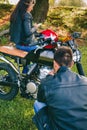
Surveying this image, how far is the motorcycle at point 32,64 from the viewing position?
7.46 metres

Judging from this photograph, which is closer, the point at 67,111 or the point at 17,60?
the point at 67,111

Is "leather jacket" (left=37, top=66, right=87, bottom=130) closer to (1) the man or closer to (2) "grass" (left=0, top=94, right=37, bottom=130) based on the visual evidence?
(1) the man

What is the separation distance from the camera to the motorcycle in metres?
7.46

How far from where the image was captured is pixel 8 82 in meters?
7.72

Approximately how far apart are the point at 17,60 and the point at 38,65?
0.41m

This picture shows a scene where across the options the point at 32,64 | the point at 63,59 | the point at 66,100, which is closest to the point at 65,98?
the point at 66,100

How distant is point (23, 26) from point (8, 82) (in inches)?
41.0

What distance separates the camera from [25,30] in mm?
7727

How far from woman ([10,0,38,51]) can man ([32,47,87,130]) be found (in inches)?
118

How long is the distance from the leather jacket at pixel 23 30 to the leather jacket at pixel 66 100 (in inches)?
121

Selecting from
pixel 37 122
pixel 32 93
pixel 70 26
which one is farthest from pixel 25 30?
pixel 70 26

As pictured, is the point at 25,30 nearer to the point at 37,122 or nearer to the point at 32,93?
the point at 32,93

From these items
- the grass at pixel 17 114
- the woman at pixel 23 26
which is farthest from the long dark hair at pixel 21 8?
the grass at pixel 17 114

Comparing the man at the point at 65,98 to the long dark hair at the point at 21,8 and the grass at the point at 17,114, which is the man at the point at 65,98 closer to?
the grass at the point at 17,114
